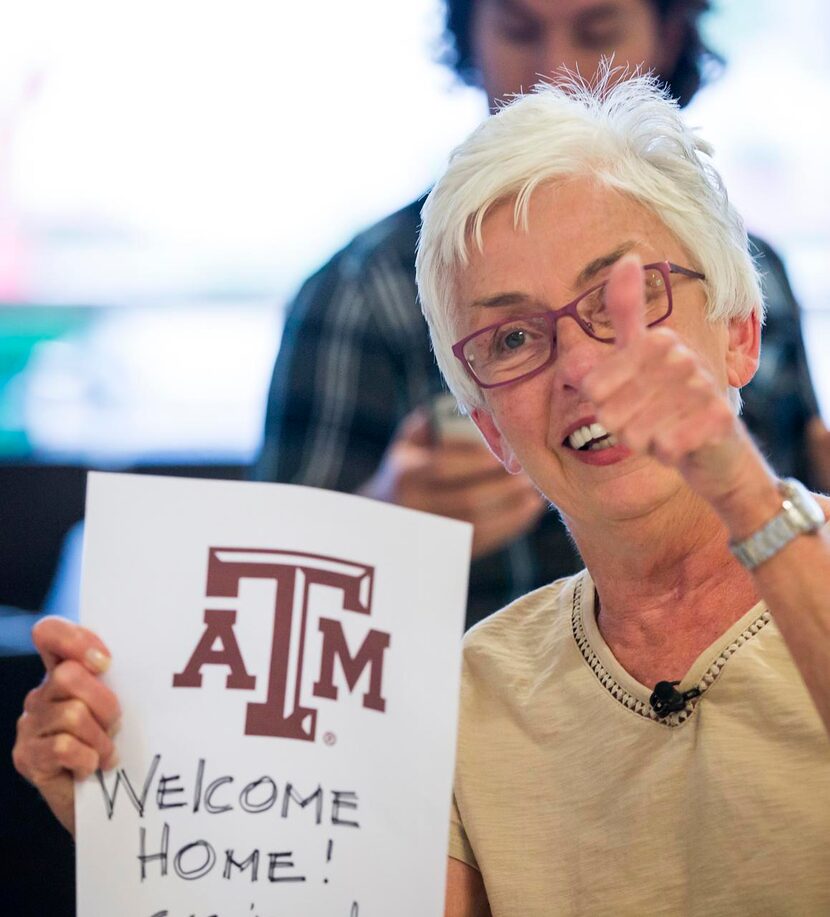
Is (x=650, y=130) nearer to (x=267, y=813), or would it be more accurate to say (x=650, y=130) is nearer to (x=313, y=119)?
(x=267, y=813)

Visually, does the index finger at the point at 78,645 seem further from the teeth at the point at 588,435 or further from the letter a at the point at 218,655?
the teeth at the point at 588,435

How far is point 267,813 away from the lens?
4.13 feet

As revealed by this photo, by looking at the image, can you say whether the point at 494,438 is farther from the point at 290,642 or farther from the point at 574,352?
the point at 290,642

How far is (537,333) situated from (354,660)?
45cm

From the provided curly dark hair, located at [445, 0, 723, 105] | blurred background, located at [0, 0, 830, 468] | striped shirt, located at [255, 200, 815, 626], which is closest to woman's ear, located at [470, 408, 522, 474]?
striped shirt, located at [255, 200, 815, 626]

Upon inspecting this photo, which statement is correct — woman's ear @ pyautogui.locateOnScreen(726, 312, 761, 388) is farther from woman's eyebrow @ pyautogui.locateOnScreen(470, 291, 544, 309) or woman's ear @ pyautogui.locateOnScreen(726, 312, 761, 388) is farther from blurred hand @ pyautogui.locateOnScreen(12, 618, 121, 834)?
blurred hand @ pyautogui.locateOnScreen(12, 618, 121, 834)

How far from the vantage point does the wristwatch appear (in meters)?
1.02

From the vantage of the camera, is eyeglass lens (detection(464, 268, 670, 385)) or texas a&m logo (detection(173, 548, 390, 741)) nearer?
texas a&m logo (detection(173, 548, 390, 741))

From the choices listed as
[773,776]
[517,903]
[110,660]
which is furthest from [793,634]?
[110,660]

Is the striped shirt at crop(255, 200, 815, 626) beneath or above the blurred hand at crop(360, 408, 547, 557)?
above

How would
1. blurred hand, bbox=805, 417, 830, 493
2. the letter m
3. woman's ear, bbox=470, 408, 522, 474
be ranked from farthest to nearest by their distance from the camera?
blurred hand, bbox=805, 417, 830, 493, woman's ear, bbox=470, 408, 522, 474, the letter m

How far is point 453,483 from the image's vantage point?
6.93ft

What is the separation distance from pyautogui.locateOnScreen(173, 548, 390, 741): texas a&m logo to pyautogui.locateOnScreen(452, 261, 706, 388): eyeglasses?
14.7 inches

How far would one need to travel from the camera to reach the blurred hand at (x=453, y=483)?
6.82 ft
